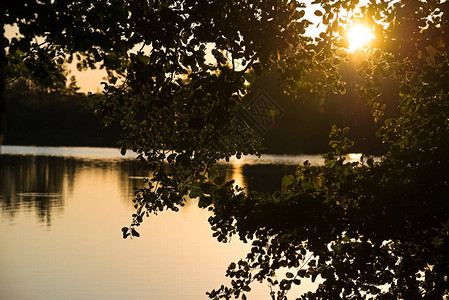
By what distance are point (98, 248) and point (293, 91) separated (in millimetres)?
23093

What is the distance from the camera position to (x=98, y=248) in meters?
33.3

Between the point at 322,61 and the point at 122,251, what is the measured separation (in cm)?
2245

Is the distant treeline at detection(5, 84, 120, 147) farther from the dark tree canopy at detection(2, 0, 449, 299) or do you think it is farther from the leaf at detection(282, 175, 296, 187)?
the leaf at detection(282, 175, 296, 187)

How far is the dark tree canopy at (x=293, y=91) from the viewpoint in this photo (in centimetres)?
999

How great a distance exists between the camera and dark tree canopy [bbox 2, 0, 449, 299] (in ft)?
32.8

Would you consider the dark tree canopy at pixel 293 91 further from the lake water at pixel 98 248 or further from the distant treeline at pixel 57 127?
the distant treeline at pixel 57 127

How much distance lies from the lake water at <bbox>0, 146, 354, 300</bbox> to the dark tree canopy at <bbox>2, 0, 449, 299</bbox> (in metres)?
14.5

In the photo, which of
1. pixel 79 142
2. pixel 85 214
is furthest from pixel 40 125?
pixel 85 214

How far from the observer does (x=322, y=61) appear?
1181 centimetres

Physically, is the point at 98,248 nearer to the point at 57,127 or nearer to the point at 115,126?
the point at 115,126

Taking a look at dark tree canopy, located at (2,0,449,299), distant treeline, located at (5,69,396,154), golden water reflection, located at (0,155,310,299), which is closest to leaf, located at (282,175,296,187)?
dark tree canopy, located at (2,0,449,299)

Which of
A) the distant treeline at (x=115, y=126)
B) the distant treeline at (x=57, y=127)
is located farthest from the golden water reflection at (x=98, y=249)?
the distant treeline at (x=57, y=127)

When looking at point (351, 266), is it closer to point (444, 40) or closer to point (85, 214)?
point (444, 40)

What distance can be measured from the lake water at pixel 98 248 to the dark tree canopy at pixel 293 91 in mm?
14541
